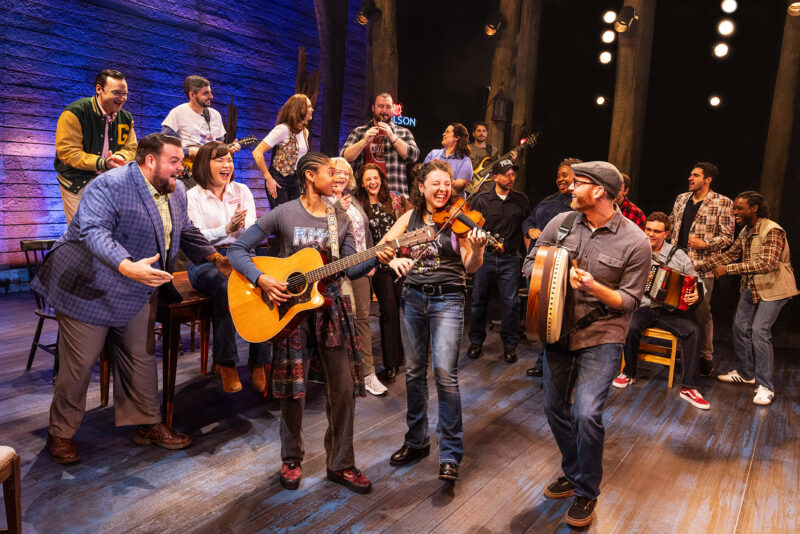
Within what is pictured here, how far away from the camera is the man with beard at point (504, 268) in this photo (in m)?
5.79

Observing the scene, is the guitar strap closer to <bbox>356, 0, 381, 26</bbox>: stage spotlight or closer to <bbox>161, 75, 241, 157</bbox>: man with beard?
<bbox>161, 75, 241, 157</bbox>: man with beard

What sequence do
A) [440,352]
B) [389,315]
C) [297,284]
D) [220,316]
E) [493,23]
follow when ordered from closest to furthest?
1. [297,284]
2. [440,352]
3. [220,316]
4. [389,315]
5. [493,23]

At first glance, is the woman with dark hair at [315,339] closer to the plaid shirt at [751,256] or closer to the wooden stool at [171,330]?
the wooden stool at [171,330]

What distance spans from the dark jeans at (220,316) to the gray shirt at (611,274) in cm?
234

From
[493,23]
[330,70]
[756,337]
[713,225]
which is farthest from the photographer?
[330,70]

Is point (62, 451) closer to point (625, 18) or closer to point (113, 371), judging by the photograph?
point (113, 371)

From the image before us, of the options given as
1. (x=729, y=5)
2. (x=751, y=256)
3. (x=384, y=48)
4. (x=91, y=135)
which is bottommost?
(x=751, y=256)

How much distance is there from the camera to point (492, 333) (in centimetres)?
680

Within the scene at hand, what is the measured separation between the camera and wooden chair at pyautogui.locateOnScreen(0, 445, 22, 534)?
206 cm

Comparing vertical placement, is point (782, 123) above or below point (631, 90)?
below

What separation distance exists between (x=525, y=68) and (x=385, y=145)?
4.82m

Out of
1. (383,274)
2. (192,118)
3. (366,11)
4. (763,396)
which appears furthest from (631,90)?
(192,118)

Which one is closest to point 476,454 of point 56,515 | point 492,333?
point 56,515

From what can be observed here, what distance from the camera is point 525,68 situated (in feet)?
32.1
